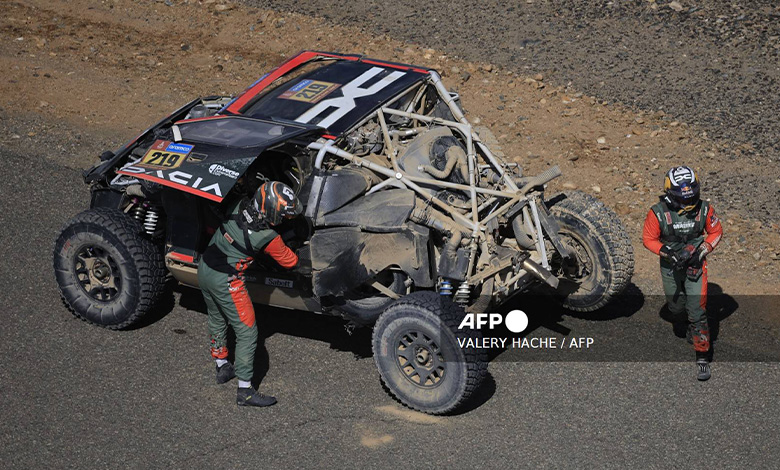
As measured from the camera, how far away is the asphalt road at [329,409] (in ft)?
21.8

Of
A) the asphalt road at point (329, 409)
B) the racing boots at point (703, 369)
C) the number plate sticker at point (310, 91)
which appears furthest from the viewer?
the number plate sticker at point (310, 91)

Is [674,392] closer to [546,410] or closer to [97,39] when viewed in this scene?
[546,410]

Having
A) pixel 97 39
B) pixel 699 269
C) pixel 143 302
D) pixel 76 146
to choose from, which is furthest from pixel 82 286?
pixel 97 39

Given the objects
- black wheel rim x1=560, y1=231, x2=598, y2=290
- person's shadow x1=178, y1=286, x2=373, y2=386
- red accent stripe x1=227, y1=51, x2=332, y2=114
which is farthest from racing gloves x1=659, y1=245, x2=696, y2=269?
red accent stripe x1=227, y1=51, x2=332, y2=114

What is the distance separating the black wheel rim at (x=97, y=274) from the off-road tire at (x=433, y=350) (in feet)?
8.81

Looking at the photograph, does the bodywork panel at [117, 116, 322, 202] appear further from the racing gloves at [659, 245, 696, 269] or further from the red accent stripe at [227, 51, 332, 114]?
the racing gloves at [659, 245, 696, 269]

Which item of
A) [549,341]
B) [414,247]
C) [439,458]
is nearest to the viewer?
→ [439,458]

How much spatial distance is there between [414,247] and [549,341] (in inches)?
71.1

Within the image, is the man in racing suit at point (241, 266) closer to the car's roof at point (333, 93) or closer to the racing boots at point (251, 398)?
the racing boots at point (251, 398)

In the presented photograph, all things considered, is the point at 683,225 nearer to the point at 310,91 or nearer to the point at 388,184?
the point at 388,184

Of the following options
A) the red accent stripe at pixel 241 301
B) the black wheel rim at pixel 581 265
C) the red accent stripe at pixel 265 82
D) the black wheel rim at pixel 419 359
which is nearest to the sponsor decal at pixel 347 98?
the red accent stripe at pixel 265 82

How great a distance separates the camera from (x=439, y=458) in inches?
259

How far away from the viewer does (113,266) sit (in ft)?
27.0

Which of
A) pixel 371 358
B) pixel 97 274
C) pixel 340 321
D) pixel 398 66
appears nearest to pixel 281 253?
pixel 371 358
